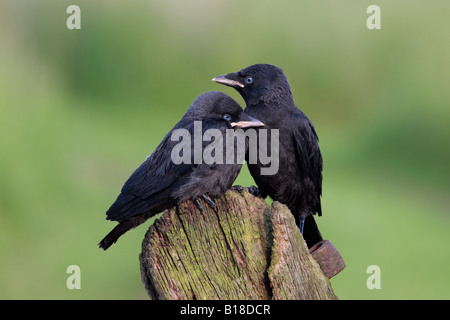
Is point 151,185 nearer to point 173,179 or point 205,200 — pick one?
point 173,179

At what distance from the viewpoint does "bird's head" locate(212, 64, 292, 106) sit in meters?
5.35

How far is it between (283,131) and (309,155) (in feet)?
1.29

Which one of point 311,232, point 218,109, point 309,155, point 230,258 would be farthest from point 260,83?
point 230,258

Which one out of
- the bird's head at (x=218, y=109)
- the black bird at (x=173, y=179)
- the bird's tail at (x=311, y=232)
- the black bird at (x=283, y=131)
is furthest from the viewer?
the bird's tail at (x=311, y=232)

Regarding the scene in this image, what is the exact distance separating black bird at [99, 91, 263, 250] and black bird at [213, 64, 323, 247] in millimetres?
891

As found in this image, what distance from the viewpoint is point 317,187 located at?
561 cm

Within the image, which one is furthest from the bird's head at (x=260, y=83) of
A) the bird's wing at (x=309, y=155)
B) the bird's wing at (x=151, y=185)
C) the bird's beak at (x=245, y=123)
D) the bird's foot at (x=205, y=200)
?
the bird's foot at (x=205, y=200)

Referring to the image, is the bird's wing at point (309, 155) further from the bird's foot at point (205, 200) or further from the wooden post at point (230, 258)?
the wooden post at point (230, 258)

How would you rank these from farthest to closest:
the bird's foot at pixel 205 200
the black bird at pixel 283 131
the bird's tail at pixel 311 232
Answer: the bird's tail at pixel 311 232, the black bird at pixel 283 131, the bird's foot at pixel 205 200

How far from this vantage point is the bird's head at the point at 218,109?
4527 millimetres

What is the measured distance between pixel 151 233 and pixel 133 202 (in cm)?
66

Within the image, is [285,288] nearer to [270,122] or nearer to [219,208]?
[219,208]

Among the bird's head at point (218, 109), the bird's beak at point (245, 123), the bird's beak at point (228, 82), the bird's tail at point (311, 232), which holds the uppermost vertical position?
the bird's beak at point (228, 82)

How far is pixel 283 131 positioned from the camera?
5309 mm
